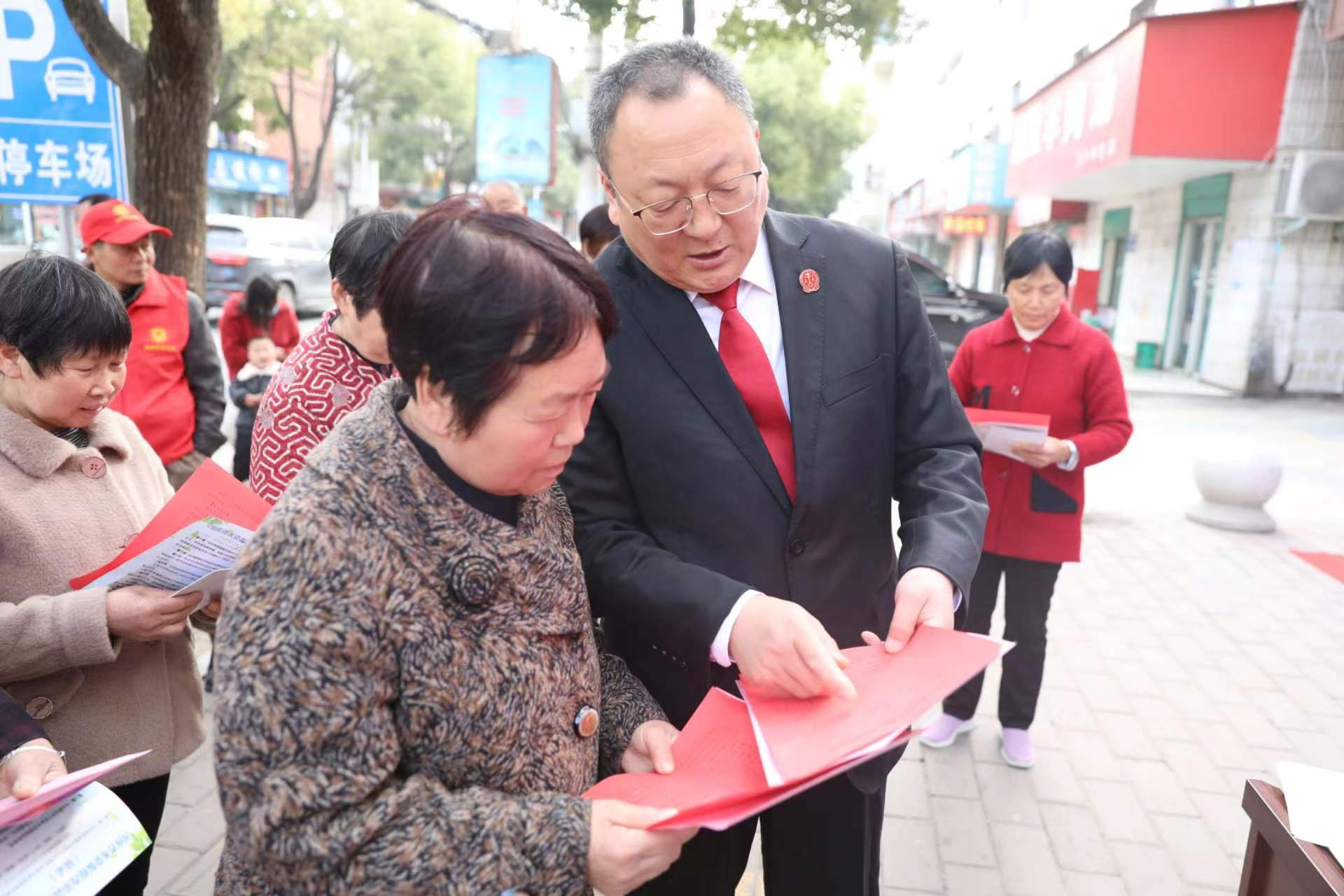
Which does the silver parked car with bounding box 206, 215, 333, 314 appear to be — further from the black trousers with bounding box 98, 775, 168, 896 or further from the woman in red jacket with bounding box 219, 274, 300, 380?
Answer: the black trousers with bounding box 98, 775, 168, 896

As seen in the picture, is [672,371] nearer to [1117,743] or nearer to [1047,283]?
[1047,283]

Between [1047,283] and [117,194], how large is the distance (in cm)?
432

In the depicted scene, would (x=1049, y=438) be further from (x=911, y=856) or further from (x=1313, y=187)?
(x=1313, y=187)

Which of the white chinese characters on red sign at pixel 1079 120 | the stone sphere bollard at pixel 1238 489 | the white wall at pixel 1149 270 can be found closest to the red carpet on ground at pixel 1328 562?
the stone sphere bollard at pixel 1238 489

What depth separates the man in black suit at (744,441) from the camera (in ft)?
4.94

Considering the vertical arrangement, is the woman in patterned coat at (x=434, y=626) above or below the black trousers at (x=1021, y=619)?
above

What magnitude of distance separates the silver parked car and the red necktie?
42.6 feet

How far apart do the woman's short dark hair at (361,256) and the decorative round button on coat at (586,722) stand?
106 cm

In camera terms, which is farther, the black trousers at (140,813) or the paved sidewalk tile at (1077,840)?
the paved sidewalk tile at (1077,840)

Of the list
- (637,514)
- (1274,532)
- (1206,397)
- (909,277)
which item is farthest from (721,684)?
(1206,397)

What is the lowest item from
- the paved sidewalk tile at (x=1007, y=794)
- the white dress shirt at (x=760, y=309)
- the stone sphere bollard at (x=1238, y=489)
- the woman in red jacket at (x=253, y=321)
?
the paved sidewalk tile at (x=1007, y=794)

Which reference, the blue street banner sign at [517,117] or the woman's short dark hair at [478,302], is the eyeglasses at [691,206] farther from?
the blue street banner sign at [517,117]

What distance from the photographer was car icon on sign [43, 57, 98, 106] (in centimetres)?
454

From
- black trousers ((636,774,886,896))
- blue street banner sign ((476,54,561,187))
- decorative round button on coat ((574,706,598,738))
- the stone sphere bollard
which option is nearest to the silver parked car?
blue street banner sign ((476,54,561,187))
